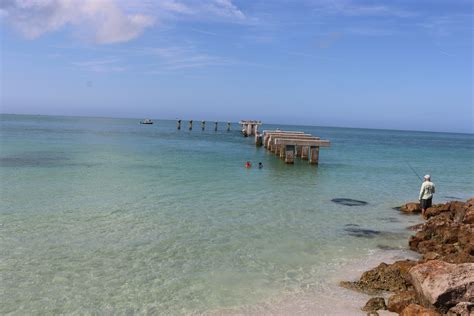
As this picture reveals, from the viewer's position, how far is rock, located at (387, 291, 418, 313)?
6.80m

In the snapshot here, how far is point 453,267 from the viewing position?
21.9 ft

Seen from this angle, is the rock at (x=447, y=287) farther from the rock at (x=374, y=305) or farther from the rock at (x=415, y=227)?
the rock at (x=415, y=227)

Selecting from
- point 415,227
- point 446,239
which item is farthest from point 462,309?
point 415,227

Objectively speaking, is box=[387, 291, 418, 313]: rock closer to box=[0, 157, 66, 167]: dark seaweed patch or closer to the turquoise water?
the turquoise water

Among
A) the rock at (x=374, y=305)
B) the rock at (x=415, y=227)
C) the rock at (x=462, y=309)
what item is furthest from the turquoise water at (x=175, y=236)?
the rock at (x=462, y=309)

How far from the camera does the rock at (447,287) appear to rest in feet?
20.5

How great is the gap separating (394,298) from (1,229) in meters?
9.20

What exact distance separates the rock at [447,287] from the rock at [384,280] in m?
1.23

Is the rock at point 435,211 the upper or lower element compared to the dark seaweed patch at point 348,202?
upper

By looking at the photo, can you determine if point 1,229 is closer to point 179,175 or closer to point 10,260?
point 10,260

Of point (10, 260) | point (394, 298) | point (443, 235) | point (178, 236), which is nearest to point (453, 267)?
point (394, 298)

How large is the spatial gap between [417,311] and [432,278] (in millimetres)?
590

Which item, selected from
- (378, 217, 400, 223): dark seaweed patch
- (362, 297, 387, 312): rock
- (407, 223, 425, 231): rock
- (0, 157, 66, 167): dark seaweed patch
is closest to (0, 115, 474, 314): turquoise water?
(378, 217, 400, 223): dark seaweed patch

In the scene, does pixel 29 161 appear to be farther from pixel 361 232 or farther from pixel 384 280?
pixel 384 280
